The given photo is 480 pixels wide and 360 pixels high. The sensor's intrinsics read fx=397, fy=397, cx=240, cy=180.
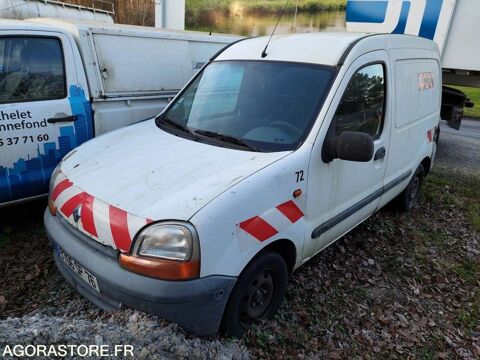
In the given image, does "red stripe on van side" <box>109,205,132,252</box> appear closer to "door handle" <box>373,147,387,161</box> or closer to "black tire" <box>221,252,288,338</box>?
"black tire" <box>221,252,288,338</box>

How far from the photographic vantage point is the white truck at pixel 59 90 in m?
3.53

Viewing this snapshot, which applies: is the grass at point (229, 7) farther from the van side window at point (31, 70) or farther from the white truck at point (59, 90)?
the van side window at point (31, 70)

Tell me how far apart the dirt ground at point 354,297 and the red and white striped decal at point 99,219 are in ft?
1.43

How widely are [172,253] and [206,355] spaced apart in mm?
632

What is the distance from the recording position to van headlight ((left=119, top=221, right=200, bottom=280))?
2.10 meters

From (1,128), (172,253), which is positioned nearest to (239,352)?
(172,253)

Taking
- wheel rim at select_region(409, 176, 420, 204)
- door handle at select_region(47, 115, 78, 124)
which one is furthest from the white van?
wheel rim at select_region(409, 176, 420, 204)

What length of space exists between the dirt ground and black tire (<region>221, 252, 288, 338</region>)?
0.28 feet

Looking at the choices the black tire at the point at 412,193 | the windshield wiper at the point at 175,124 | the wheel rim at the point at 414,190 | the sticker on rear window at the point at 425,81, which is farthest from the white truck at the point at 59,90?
the wheel rim at the point at 414,190

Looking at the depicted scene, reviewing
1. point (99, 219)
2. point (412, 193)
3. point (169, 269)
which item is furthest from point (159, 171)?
point (412, 193)

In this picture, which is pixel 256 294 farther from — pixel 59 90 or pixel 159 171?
pixel 59 90

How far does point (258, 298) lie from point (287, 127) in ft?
4.01

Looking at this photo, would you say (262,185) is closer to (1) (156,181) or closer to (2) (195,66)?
(1) (156,181)

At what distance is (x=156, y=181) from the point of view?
243 cm
